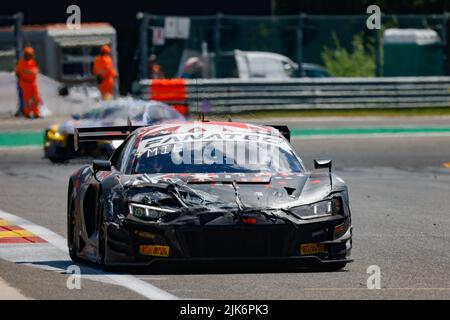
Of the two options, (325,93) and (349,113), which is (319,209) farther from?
(349,113)

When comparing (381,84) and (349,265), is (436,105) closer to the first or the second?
A: (381,84)

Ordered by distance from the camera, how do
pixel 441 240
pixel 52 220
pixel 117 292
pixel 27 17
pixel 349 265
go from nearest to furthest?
pixel 117 292 < pixel 349 265 < pixel 441 240 < pixel 52 220 < pixel 27 17

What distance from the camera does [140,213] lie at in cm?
1080

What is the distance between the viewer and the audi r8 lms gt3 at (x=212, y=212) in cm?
1066

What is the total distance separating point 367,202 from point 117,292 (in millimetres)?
8615

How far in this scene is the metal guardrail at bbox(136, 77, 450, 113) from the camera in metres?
35.5

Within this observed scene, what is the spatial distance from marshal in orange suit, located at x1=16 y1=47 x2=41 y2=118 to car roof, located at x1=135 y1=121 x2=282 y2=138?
71.7 ft

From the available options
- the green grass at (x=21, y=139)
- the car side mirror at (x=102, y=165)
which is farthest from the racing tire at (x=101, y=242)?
the green grass at (x=21, y=139)

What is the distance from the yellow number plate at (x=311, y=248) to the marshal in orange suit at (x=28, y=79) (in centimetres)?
2389

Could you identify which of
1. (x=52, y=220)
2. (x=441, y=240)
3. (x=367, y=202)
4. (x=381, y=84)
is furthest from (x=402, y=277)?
(x=381, y=84)

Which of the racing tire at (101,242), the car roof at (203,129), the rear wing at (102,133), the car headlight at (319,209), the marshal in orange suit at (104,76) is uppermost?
the car roof at (203,129)

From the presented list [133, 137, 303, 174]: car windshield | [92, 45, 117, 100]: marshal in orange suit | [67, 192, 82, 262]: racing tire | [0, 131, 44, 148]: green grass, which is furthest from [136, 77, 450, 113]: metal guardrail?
[133, 137, 303, 174]: car windshield

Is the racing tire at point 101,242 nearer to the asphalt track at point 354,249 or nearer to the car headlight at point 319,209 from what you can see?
the asphalt track at point 354,249

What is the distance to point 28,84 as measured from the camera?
34.3 m
